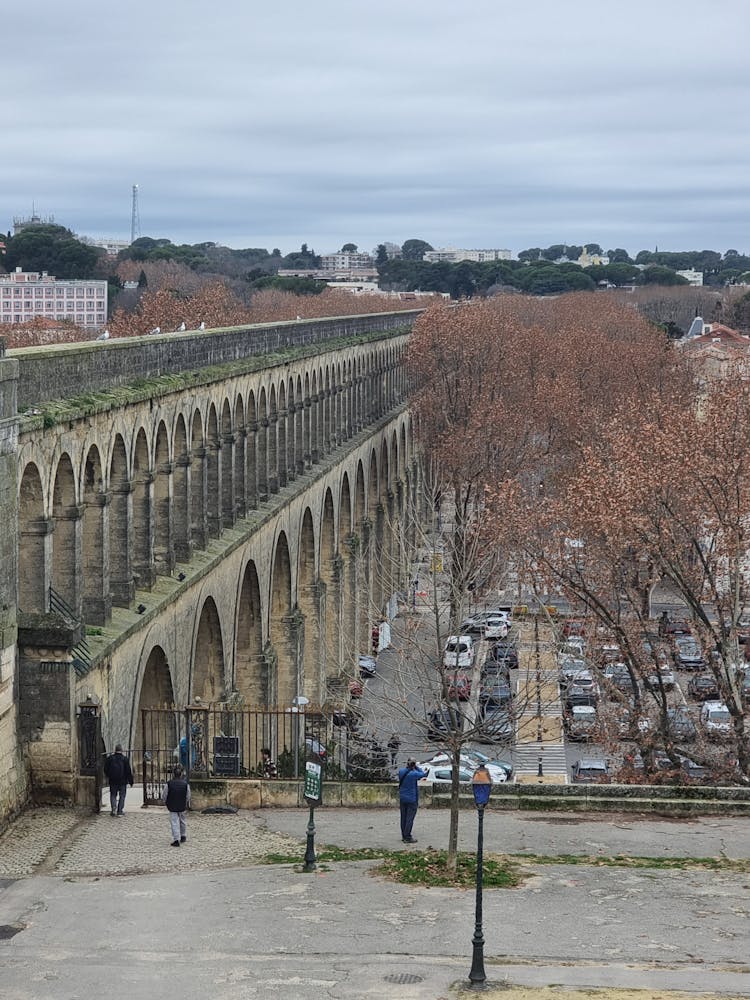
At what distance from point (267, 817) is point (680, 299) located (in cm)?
15372

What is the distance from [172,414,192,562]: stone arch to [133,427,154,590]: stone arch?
261 centimetres

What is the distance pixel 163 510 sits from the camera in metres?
30.6

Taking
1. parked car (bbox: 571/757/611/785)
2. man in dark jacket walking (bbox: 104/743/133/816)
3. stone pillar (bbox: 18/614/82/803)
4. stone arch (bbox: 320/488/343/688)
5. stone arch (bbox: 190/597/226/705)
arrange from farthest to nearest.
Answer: stone arch (bbox: 320/488/343/688), parked car (bbox: 571/757/611/785), stone arch (bbox: 190/597/226/705), stone pillar (bbox: 18/614/82/803), man in dark jacket walking (bbox: 104/743/133/816)

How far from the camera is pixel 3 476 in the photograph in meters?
20.8

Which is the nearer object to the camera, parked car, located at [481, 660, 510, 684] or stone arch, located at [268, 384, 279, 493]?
parked car, located at [481, 660, 510, 684]

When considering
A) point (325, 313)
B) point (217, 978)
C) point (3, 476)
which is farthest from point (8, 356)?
point (325, 313)

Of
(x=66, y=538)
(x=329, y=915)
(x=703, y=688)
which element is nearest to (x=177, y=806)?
(x=329, y=915)

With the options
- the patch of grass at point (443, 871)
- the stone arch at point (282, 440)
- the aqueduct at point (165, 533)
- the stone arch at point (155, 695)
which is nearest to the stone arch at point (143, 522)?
the aqueduct at point (165, 533)

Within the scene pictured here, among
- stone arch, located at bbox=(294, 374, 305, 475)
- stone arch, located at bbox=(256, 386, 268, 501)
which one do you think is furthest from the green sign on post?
stone arch, located at bbox=(294, 374, 305, 475)

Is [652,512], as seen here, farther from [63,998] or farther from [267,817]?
[63,998]

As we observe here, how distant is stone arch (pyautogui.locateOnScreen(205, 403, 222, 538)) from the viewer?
1357 inches

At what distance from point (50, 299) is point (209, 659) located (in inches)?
3988

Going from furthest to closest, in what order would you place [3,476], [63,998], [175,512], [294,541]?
[294,541], [175,512], [3,476], [63,998]

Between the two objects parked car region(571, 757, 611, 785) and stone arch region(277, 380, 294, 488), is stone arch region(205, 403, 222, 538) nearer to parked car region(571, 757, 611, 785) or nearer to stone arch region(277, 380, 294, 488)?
stone arch region(277, 380, 294, 488)
